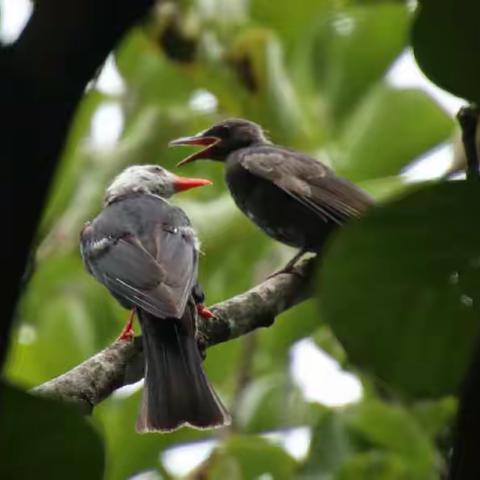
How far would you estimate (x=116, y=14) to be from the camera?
2.06 ft

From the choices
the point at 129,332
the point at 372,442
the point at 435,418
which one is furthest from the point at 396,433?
the point at 129,332

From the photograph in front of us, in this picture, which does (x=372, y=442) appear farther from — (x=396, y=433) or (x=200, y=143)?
(x=200, y=143)

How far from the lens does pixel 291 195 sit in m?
4.63

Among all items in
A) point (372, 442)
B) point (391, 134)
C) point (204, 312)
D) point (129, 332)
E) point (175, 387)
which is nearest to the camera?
point (175, 387)

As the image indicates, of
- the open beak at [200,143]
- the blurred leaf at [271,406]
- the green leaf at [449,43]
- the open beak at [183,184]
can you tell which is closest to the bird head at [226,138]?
the open beak at [200,143]

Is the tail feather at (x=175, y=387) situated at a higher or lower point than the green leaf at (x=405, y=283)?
lower

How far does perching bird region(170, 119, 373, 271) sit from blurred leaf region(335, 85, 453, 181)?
41cm

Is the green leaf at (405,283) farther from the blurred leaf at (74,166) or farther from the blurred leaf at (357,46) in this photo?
the blurred leaf at (357,46)

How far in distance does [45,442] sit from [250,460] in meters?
3.22

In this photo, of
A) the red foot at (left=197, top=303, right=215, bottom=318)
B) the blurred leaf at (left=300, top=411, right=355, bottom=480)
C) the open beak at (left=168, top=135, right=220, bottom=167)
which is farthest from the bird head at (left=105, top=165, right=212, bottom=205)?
the red foot at (left=197, top=303, right=215, bottom=318)

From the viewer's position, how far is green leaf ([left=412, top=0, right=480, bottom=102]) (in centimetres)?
75

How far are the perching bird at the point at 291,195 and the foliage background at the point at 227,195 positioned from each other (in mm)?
139

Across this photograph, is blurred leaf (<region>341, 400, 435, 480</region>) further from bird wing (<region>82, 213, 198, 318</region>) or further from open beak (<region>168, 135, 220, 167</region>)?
open beak (<region>168, 135, 220, 167</region>)

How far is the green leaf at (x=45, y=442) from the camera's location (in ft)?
2.33
